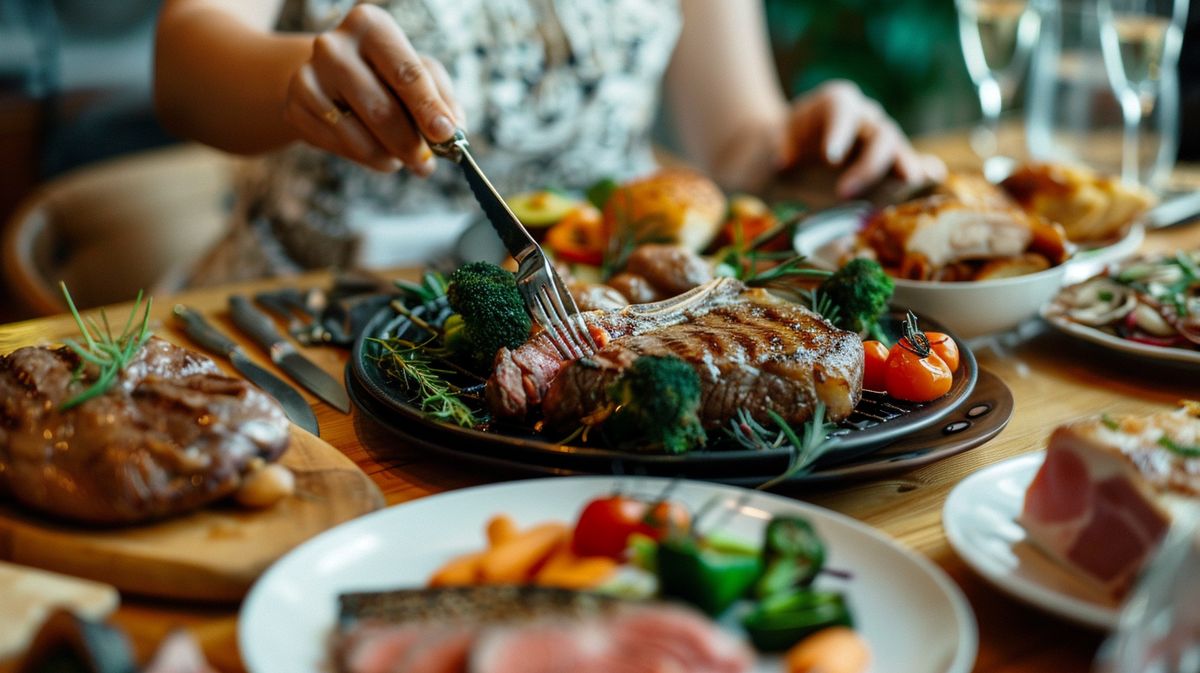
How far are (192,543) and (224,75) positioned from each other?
5.05 feet

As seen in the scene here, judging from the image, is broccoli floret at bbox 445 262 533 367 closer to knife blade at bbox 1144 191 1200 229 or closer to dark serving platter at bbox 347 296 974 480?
dark serving platter at bbox 347 296 974 480

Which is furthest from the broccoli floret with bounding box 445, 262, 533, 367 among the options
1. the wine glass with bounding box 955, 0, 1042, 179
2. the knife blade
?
the wine glass with bounding box 955, 0, 1042, 179

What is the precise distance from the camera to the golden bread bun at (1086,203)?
8.51 feet

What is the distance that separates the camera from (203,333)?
2020 mm

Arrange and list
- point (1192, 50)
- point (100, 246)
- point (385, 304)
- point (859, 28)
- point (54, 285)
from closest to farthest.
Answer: point (385, 304) < point (54, 285) < point (100, 246) < point (1192, 50) < point (859, 28)

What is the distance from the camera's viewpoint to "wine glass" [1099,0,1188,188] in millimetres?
3037

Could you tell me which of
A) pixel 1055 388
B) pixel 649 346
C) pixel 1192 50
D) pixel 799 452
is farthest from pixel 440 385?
pixel 1192 50

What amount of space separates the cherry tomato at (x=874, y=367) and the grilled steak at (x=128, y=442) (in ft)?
3.06

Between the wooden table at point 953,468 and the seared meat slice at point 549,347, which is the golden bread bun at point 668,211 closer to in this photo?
the seared meat slice at point 549,347

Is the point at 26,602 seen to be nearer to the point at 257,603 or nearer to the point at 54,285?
the point at 257,603

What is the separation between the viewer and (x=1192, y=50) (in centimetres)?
399

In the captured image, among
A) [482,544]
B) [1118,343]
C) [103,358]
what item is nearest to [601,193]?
[1118,343]

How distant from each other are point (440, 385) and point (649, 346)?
35cm

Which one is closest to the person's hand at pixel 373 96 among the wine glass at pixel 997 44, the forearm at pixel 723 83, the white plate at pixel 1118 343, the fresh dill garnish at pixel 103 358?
the fresh dill garnish at pixel 103 358
